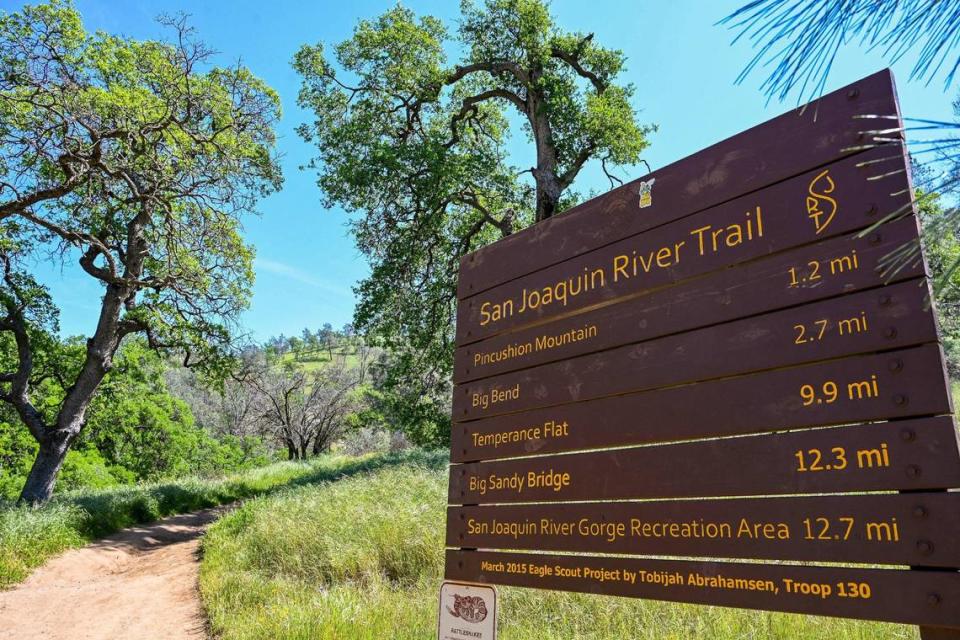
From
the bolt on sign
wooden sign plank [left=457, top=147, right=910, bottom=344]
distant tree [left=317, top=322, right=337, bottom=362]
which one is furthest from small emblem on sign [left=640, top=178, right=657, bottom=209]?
distant tree [left=317, top=322, right=337, bottom=362]

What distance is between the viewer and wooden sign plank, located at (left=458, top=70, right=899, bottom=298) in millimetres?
2285

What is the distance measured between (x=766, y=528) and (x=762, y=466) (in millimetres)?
225

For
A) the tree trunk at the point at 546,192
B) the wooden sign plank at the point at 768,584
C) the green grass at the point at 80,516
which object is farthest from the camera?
the tree trunk at the point at 546,192

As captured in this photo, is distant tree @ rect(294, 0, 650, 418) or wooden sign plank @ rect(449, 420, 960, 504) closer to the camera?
wooden sign plank @ rect(449, 420, 960, 504)

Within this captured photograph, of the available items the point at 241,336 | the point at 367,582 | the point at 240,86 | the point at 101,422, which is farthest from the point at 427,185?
the point at 101,422

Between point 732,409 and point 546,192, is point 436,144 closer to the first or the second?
point 546,192

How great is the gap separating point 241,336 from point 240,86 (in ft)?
21.4

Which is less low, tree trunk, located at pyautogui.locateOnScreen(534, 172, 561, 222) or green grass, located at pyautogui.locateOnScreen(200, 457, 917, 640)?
tree trunk, located at pyautogui.locateOnScreen(534, 172, 561, 222)

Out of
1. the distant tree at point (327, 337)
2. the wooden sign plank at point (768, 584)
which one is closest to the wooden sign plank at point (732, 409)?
the wooden sign plank at point (768, 584)

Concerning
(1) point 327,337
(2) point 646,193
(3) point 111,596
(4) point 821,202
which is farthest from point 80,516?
(1) point 327,337

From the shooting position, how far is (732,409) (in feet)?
7.77

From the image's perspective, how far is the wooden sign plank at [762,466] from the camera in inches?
74.0

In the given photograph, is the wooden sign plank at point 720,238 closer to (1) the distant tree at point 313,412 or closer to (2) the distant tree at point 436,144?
(2) the distant tree at point 436,144

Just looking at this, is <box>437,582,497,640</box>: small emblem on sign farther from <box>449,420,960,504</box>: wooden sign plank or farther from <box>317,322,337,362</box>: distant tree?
<box>317,322,337,362</box>: distant tree
